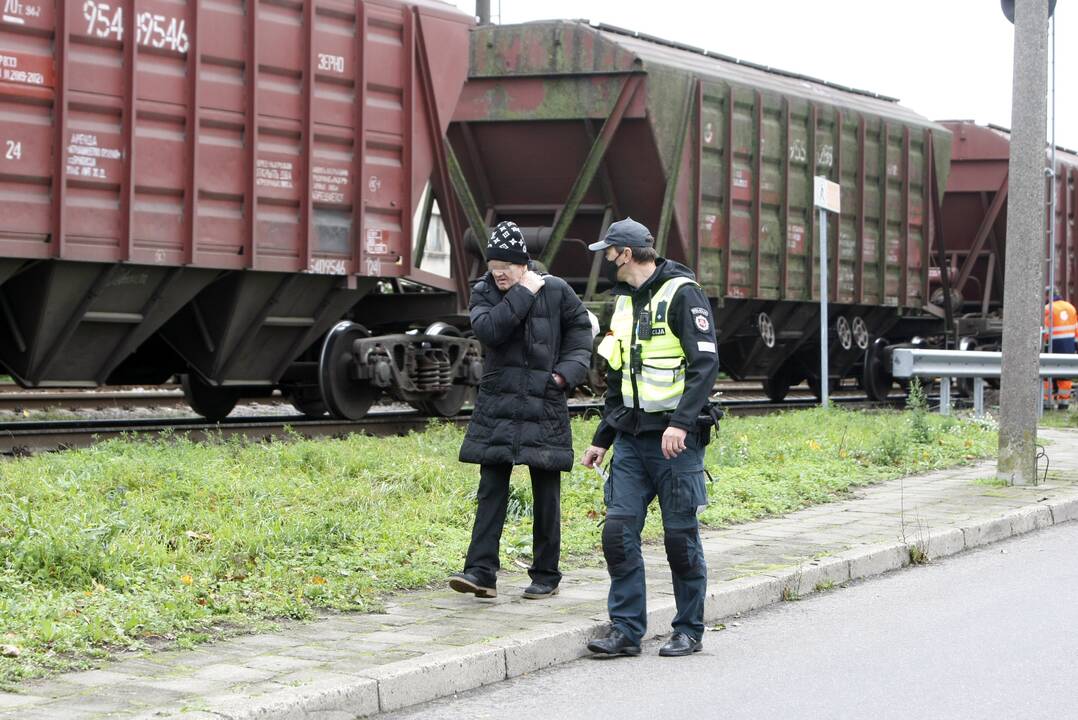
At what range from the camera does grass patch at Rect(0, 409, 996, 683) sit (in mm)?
5844

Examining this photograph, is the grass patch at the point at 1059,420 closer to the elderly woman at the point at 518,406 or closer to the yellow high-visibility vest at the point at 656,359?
the elderly woman at the point at 518,406

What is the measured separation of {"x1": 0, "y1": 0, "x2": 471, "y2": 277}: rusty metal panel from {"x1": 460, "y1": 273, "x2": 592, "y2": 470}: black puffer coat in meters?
5.08

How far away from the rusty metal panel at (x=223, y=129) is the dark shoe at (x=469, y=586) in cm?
535

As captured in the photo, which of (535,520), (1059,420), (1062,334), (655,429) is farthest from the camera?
(1062,334)

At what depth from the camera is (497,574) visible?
717 cm

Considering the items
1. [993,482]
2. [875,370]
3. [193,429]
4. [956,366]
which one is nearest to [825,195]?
[956,366]

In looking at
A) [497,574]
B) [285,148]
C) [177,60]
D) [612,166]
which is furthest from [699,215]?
[497,574]

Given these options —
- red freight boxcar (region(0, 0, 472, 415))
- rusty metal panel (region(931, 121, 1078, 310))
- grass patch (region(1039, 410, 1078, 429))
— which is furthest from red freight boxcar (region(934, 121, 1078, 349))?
red freight boxcar (region(0, 0, 472, 415))

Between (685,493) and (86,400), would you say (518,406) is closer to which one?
(685,493)

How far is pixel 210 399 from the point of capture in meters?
13.9

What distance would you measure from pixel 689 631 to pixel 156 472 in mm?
4049

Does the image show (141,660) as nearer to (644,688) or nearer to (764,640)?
(644,688)

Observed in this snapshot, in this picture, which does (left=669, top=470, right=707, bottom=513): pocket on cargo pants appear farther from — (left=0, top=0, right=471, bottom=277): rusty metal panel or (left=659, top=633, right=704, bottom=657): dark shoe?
(left=0, top=0, right=471, bottom=277): rusty metal panel

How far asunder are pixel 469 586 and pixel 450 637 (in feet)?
2.28
